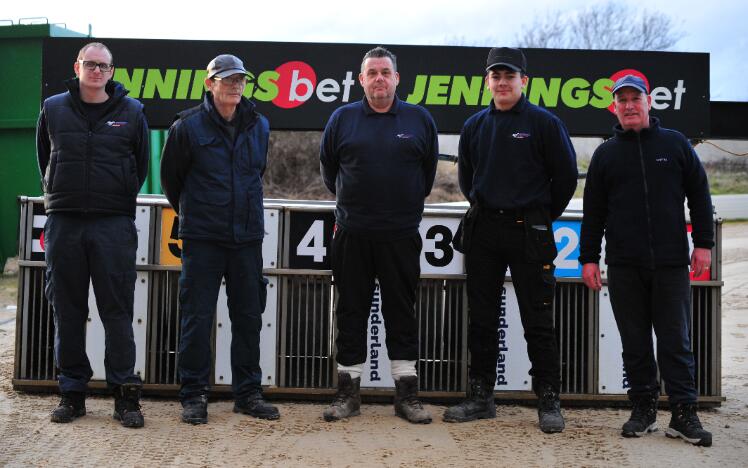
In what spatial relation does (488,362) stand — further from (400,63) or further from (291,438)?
(400,63)

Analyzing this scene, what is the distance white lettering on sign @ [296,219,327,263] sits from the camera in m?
5.53

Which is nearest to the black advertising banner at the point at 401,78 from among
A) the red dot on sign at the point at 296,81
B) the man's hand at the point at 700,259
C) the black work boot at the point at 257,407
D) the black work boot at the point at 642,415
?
the red dot on sign at the point at 296,81

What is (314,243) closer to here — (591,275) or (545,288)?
(545,288)

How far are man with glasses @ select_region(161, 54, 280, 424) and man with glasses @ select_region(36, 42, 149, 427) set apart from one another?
26 centimetres

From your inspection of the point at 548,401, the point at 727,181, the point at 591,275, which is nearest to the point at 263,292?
the point at 548,401

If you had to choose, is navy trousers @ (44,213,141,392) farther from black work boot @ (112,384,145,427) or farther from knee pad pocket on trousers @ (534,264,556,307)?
knee pad pocket on trousers @ (534,264,556,307)

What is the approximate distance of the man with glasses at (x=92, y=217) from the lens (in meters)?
4.70

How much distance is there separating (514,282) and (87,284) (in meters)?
2.33

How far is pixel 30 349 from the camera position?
18.3 ft

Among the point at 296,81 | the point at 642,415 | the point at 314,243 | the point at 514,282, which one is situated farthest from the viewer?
the point at 296,81

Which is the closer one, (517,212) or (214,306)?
(517,212)

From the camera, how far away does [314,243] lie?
18.1 ft

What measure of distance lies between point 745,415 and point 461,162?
92.6 inches

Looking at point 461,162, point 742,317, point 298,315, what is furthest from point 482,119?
point 742,317
